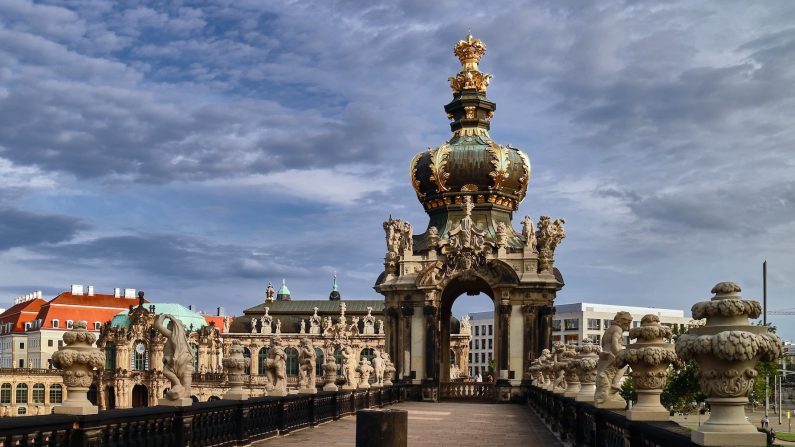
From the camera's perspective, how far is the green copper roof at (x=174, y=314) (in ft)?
379

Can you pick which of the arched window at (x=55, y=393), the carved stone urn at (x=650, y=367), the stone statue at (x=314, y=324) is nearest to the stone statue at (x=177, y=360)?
the carved stone urn at (x=650, y=367)

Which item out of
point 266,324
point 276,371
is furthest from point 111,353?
Answer: point 276,371

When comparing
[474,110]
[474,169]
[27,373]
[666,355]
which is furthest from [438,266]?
[27,373]

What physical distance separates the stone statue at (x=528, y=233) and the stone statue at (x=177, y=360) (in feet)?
81.8

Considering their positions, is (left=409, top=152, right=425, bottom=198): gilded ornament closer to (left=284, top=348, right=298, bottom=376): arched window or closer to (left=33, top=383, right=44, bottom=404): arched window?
(left=284, top=348, right=298, bottom=376): arched window

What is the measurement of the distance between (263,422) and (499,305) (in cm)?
2037

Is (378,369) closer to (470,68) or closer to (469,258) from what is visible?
(469,258)

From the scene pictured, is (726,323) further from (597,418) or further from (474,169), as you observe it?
(474,169)

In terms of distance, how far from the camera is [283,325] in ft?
380

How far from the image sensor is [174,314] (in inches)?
4724

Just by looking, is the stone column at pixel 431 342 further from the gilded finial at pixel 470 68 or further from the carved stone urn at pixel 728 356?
the carved stone urn at pixel 728 356

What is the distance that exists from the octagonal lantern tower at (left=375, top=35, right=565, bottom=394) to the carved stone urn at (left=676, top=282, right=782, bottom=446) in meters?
30.7

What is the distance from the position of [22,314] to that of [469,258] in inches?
4022

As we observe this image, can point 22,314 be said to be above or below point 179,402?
below
